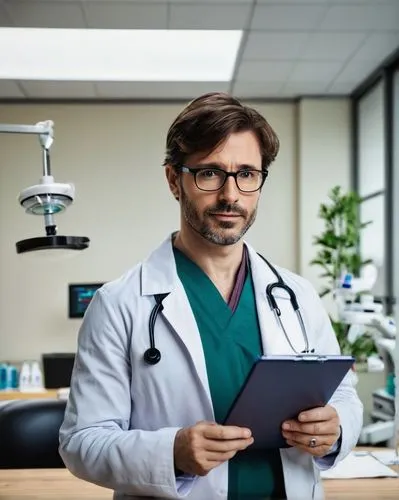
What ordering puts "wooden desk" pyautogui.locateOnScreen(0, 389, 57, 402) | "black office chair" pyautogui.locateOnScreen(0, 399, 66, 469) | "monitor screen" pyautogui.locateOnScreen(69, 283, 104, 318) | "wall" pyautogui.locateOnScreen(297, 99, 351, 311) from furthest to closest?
"wall" pyautogui.locateOnScreen(297, 99, 351, 311) < "monitor screen" pyautogui.locateOnScreen(69, 283, 104, 318) < "wooden desk" pyautogui.locateOnScreen(0, 389, 57, 402) < "black office chair" pyautogui.locateOnScreen(0, 399, 66, 469)

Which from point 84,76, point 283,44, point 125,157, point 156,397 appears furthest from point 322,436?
point 125,157

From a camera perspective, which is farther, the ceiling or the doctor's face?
the ceiling

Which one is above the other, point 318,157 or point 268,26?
point 268,26

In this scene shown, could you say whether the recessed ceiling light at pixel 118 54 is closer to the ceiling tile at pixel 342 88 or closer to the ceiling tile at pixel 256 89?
the ceiling tile at pixel 256 89

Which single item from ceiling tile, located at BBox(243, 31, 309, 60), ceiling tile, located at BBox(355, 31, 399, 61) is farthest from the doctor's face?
ceiling tile, located at BBox(355, 31, 399, 61)

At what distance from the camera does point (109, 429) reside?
0.82 m

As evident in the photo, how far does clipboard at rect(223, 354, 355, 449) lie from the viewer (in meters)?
0.73

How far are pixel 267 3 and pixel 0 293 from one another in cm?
237

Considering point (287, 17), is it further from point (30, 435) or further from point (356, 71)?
point (30, 435)

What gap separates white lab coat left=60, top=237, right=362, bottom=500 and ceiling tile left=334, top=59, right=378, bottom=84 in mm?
3017

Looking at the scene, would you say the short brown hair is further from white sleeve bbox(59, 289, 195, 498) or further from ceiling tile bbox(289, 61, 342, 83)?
ceiling tile bbox(289, 61, 342, 83)

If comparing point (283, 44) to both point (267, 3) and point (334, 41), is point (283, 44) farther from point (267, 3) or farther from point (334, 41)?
Result: point (267, 3)

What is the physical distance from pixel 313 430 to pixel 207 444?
0.13 m

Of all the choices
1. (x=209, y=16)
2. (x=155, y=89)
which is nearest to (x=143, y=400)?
(x=209, y=16)
